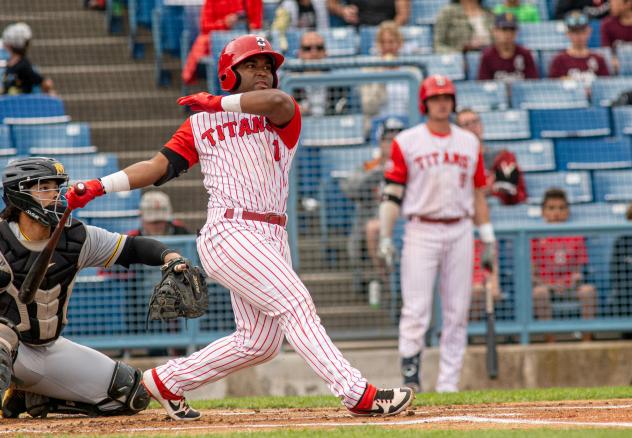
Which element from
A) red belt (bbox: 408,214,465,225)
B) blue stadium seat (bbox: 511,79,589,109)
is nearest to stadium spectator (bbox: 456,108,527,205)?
blue stadium seat (bbox: 511,79,589,109)

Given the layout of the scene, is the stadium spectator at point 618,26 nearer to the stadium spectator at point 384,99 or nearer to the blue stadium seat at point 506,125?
the blue stadium seat at point 506,125

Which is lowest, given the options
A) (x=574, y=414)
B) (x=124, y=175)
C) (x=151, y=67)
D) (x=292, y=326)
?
(x=574, y=414)

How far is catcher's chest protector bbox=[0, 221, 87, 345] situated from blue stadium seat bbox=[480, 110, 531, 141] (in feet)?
18.5

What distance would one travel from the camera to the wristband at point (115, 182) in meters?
5.70

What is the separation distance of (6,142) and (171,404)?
510cm

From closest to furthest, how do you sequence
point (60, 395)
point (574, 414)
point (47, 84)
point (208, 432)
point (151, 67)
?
point (208, 432) < point (574, 414) < point (60, 395) < point (47, 84) < point (151, 67)

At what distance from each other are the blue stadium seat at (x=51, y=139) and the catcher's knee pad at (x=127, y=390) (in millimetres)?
4329

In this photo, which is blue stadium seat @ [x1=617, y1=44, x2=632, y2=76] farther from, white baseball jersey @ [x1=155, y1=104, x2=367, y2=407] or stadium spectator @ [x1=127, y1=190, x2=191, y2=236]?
Answer: white baseball jersey @ [x1=155, y1=104, x2=367, y2=407]

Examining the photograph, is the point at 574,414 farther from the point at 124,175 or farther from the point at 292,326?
the point at 124,175

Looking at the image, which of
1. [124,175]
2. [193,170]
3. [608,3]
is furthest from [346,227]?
[608,3]

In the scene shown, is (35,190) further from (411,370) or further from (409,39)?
(409,39)

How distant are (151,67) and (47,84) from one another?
169 centimetres

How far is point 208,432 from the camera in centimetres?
559

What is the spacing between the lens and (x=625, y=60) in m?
12.8
